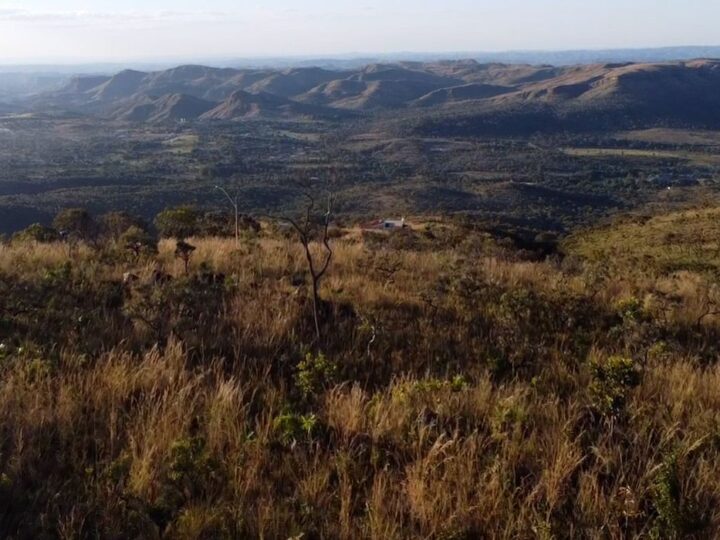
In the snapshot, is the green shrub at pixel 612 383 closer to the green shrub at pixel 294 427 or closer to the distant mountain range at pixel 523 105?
the green shrub at pixel 294 427

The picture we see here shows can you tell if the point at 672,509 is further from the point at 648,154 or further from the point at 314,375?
the point at 648,154

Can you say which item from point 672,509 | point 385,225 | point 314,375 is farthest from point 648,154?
point 672,509

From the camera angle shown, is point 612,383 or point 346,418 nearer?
point 346,418

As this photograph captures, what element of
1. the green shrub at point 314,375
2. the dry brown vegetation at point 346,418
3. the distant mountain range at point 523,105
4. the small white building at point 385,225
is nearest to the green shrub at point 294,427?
the dry brown vegetation at point 346,418

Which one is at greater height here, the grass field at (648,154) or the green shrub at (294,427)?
the green shrub at (294,427)

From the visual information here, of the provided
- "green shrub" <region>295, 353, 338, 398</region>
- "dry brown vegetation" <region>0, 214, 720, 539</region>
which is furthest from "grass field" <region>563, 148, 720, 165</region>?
"green shrub" <region>295, 353, 338, 398</region>

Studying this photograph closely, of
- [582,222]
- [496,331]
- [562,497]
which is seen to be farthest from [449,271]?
[582,222]

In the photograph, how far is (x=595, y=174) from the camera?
325 feet

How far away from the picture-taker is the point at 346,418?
8.89 feet

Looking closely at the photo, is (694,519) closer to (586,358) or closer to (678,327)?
(586,358)

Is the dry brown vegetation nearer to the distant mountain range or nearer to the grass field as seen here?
the grass field

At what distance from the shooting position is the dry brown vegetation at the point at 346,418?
6.89 feet

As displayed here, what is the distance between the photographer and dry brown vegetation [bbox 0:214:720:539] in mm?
2100

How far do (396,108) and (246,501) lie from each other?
189m
